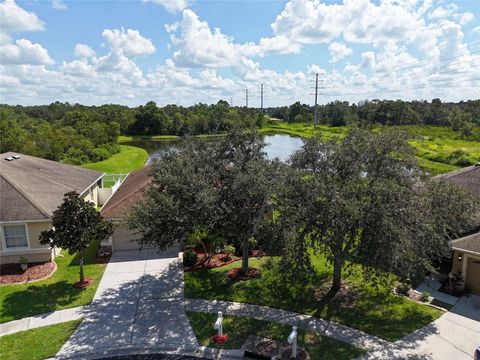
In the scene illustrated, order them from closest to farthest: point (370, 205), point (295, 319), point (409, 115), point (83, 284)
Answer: point (370, 205), point (295, 319), point (83, 284), point (409, 115)

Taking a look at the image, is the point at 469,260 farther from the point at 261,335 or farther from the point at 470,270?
the point at 261,335

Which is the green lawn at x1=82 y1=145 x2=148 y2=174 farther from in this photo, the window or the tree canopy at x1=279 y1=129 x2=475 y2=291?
the tree canopy at x1=279 y1=129 x2=475 y2=291

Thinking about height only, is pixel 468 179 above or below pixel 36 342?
above

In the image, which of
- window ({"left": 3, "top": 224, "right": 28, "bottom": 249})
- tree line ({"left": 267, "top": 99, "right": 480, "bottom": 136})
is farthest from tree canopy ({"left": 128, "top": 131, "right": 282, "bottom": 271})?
tree line ({"left": 267, "top": 99, "right": 480, "bottom": 136})

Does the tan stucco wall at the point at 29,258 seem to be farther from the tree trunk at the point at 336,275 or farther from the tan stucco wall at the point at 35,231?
the tree trunk at the point at 336,275

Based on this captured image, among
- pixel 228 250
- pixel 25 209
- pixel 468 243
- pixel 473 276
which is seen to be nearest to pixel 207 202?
pixel 228 250

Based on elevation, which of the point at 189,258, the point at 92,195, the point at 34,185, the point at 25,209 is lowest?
the point at 189,258

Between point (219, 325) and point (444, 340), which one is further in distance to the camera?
point (444, 340)

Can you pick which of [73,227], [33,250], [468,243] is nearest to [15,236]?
[33,250]

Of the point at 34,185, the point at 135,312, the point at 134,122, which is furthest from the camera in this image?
the point at 134,122

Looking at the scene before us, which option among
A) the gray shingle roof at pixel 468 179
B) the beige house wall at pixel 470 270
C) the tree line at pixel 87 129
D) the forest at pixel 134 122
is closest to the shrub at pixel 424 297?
the beige house wall at pixel 470 270
